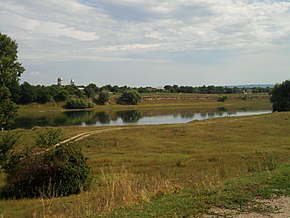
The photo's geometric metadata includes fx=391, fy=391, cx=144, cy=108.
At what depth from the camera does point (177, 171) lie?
19.1 meters

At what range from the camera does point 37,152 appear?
17.9m

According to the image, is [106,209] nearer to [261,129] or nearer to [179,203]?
[179,203]

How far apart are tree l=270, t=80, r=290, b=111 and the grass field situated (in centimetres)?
2480

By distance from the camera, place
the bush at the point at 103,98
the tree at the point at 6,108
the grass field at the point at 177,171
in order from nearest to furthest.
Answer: the grass field at the point at 177,171
the tree at the point at 6,108
the bush at the point at 103,98

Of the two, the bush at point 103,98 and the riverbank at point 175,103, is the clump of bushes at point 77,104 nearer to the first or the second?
the riverbank at point 175,103

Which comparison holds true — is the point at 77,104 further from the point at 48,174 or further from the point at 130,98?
the point at 48,174

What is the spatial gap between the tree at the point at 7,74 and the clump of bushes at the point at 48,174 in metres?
3.88

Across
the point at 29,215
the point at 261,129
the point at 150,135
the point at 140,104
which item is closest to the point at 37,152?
the point at 29,215

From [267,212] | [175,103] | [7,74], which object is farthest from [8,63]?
[175,103]

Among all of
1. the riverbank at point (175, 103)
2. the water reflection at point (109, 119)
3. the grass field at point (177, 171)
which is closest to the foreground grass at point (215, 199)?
the grass field at point (177, 171)

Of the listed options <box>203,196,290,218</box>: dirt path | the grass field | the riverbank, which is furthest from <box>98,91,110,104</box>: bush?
<box>203,196,290,218</box>: dirt path

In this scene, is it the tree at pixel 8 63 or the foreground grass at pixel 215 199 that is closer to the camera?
the foreground grass at pixel 215 199

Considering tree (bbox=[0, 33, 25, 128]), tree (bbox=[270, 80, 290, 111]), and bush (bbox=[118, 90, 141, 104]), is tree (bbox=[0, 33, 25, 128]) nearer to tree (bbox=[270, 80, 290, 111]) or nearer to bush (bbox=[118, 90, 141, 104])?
tree (bbox=[270, 80, 290, 111])

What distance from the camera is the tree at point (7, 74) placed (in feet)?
67.4
